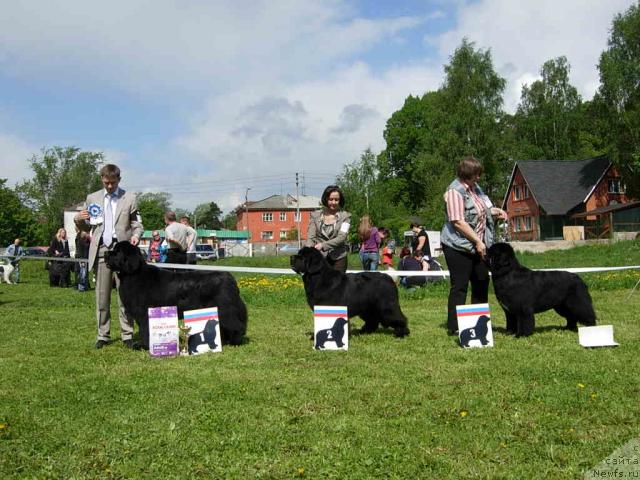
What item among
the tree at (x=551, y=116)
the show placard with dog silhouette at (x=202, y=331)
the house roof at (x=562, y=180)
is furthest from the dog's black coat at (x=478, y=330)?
the tree at (x=551, y=116)

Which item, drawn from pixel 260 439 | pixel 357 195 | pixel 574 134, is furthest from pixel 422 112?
pixel 260 439

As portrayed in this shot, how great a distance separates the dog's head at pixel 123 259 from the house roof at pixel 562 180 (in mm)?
44330

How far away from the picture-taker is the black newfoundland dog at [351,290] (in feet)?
21.0

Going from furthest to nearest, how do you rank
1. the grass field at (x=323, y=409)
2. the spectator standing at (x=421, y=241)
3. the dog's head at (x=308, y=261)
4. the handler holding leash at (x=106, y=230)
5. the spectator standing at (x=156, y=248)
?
the spectator standing at (x=156, y=248)
the spectator standing at (x=421, y=241)
the handler holding leash at (x=106, y=230)
the dog's head at (x=308, y=261)
the grass field at (x=323, y=409)

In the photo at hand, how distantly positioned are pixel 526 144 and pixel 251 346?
175 ft

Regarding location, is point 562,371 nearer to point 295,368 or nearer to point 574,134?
point 295,368

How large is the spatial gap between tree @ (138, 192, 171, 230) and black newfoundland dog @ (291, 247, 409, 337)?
270ft

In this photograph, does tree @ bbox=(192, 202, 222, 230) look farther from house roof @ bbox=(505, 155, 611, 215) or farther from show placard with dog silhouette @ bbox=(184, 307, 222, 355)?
show placard with dog silhouette @ bbox=(184, 307, 222, 355)

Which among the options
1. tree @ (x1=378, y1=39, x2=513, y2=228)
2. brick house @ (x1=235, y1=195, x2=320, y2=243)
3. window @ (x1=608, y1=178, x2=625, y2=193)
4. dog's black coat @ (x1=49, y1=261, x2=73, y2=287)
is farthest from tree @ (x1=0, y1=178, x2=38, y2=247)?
window @ (x1=608, y1=178, x2=625, y2=193)

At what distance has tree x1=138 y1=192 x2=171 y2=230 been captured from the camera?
8931 cm

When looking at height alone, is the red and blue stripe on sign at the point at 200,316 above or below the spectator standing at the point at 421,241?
below

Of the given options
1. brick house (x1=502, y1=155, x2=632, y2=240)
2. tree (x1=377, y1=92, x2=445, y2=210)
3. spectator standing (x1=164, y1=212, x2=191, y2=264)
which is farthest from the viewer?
tree (x1=377, y1=92, x2=445, y2=210)

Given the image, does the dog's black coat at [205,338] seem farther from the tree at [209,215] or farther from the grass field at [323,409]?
the tree at [209,215]

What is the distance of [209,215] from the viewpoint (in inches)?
4813
